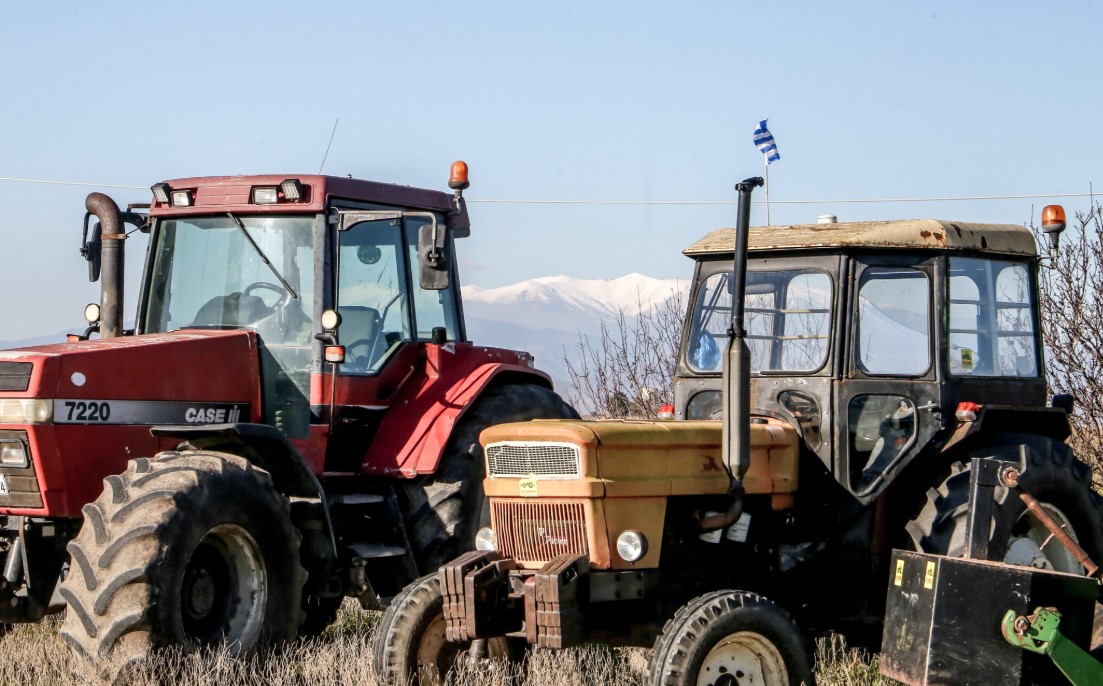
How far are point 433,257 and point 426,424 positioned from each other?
106 cm

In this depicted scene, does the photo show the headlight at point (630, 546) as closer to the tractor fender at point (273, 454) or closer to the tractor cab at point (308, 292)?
the tractor fender at point (273, 454)

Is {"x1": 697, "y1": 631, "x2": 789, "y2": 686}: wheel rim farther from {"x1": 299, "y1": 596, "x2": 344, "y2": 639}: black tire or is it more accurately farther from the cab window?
{"x1": 299, "y1": 596, "x2": 344, "y2": 639}: black tire

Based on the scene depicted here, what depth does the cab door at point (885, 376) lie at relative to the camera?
6.55 metres

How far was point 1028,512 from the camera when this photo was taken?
259 inches

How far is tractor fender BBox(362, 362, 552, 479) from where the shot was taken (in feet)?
26.6

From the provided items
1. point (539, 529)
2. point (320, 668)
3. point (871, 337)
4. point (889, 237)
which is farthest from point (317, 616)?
point (889, 237)

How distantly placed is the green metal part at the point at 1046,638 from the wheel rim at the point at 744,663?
88 centimetres

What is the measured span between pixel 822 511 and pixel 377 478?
2737 millimetres

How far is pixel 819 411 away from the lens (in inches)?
259

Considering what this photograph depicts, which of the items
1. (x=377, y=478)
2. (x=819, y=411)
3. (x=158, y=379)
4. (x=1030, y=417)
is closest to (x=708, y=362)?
(x=819, y=411)

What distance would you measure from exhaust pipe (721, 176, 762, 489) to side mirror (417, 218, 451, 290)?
2.31 meters

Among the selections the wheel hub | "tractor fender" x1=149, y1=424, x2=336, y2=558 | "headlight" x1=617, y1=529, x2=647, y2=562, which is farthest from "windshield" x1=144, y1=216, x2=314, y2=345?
"headlight" x1=617, y1=529, x2=647, y2=562

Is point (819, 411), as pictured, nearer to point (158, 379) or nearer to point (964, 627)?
point (964, 627)

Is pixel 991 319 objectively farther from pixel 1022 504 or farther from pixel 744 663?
pixel 744 663
